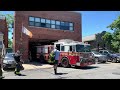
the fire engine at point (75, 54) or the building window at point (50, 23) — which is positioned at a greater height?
the building window at point (50, 23)

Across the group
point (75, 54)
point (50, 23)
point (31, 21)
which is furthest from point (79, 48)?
point (50, 23)

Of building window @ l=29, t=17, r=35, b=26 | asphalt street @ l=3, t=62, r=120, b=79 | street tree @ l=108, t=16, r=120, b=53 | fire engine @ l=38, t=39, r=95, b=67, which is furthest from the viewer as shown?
street tree @ l=108, t=16, r=120, b=53

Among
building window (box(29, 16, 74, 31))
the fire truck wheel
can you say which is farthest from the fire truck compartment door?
building window (box(29, 16, 74, 31))

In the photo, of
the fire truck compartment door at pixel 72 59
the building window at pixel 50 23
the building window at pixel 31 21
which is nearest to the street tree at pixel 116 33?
the building window at pixel 50 23

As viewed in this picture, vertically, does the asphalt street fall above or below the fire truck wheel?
below

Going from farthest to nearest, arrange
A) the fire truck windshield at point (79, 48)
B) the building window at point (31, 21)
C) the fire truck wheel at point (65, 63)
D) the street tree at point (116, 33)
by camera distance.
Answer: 1. the street tree at point (116, 33)
2. the building window at point (31, 21)
3. the fire truck wheel at point (65, 63)
4. the fire truck windshield at point (79, 48)

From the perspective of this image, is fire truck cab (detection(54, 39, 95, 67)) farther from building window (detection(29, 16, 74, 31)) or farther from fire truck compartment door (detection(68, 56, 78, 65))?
building window (detection(29, 16, 74, 31))

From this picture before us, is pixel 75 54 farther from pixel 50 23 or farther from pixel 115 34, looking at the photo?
pixel 115 34

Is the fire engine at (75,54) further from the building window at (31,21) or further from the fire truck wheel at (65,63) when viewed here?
the building window at (31,21)

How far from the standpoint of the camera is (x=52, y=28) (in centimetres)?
2803
